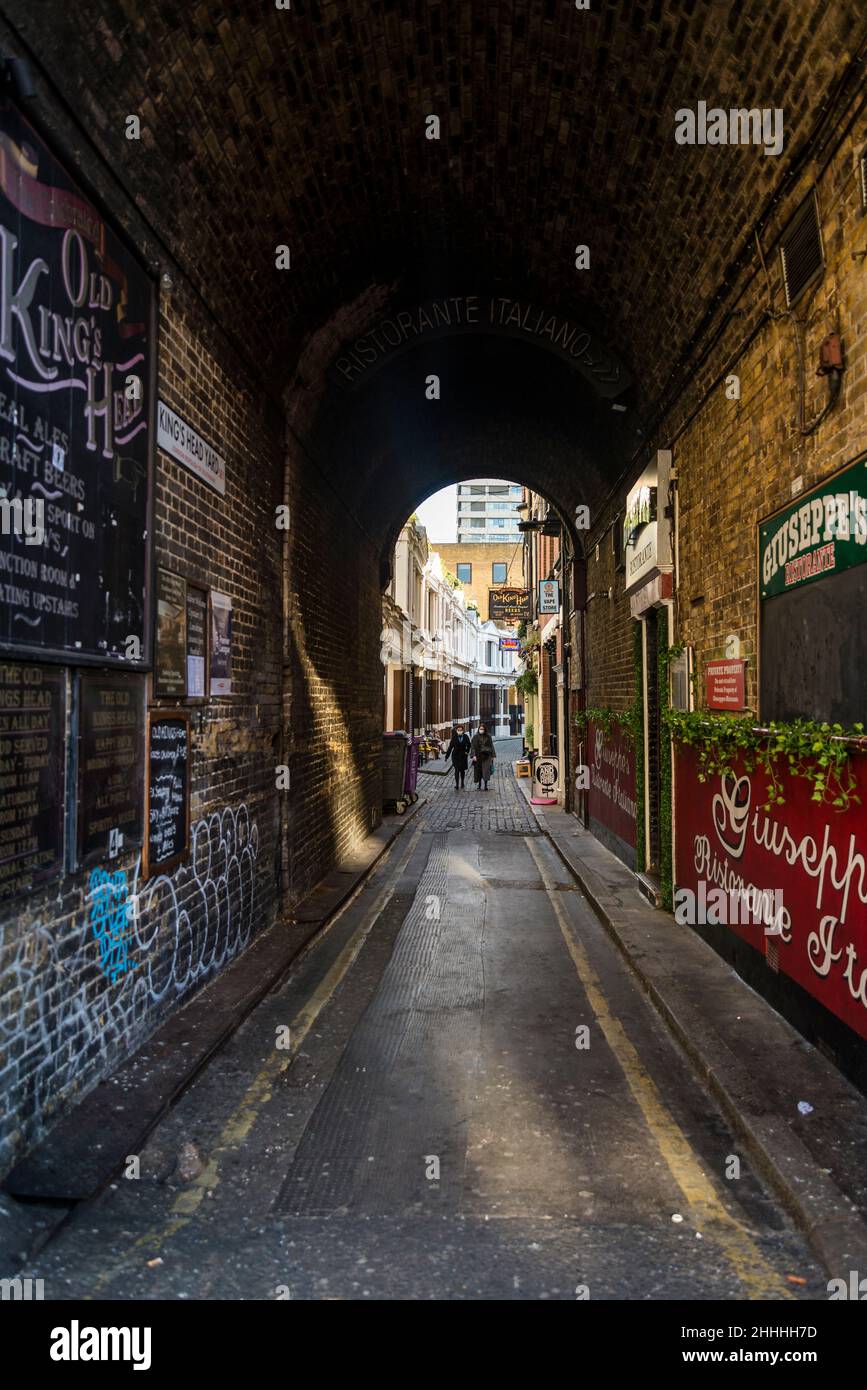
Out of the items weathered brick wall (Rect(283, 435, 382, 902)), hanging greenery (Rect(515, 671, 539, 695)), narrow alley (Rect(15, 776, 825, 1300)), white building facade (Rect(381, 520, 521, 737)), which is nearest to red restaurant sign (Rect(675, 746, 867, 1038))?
narrow alley (Rect(15, 776, 825, 1300))

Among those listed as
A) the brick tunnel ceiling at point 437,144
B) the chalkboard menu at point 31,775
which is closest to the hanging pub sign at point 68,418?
the chalkboard menu at point 31,775

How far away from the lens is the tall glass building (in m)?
104

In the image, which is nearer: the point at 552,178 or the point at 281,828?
the point at 552,178

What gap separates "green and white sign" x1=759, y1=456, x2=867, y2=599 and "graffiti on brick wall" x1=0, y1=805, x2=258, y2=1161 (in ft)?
14.4

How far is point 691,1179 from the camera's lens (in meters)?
3.96

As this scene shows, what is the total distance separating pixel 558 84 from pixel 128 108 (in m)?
3.40

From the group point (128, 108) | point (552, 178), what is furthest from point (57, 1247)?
point (552, 178)

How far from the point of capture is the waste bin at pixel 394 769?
60.5ft

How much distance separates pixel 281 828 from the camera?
8.80 m

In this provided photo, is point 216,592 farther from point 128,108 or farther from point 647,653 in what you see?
point 647,653

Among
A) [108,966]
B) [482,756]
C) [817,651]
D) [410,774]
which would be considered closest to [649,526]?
[817,651]

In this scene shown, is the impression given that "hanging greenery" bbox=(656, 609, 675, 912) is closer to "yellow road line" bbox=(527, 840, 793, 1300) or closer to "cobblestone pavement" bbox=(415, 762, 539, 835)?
"yellow road line" bbox=(527, 840, 793, 1300)

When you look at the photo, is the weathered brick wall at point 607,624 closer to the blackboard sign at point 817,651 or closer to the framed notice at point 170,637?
the blackboard sign at point 817,651

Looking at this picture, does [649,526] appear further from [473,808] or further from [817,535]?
[473,808]
